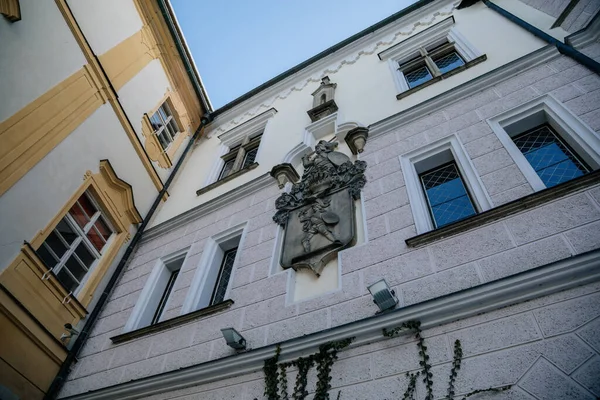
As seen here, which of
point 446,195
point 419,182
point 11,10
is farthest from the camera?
point 11,10

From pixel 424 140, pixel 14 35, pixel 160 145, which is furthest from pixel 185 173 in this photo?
pixel 424 140

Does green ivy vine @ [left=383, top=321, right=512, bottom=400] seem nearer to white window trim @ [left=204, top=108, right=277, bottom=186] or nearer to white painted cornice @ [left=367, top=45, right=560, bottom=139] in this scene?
white painted cornice @ [left=367, top=45, right=560, bottom=139]

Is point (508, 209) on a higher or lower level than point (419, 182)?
lower

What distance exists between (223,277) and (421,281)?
3645 millimetres

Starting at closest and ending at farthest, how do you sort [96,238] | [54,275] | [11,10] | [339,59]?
[54,275] → [11,10] → [96,238] → [339,59]

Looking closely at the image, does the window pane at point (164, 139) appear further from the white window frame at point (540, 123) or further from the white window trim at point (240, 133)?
the white window frame at point (540, 123)

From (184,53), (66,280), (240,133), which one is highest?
(184,53)

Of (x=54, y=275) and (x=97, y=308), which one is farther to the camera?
(x=97, y=308)

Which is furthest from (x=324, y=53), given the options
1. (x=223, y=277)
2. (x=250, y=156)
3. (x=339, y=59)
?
(x=223, y=277)

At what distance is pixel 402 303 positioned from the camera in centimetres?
400

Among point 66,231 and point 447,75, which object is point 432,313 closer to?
point 447,75

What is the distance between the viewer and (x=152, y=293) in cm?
692

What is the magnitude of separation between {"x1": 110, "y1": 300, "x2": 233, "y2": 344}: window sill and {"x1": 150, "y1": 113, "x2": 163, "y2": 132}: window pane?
6120 millimetres

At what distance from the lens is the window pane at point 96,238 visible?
7406 millimetres
